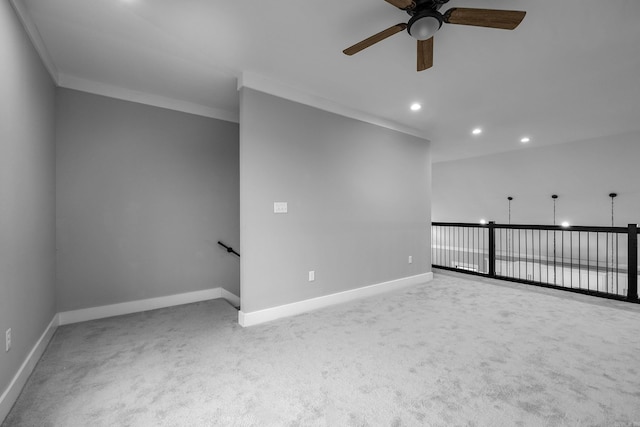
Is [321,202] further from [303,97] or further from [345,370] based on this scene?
[345,370]

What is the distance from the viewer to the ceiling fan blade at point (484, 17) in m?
1.68

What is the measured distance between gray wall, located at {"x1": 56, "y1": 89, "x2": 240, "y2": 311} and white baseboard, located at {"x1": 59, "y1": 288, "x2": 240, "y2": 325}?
6 centimetres

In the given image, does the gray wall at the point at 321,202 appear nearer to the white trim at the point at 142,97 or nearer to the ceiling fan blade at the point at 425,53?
→ the white trim at the point at 142,97

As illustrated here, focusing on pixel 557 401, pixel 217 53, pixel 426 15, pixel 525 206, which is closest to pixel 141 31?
pixel 217 53

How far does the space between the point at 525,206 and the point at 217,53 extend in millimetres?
7543

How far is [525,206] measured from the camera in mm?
6906

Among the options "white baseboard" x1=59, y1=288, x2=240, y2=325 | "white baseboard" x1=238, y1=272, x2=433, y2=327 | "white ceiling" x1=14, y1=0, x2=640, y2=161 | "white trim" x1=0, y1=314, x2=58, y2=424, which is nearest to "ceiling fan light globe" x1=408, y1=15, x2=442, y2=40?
"white ceiling" x1=14, y1=0, x2=640, y2=161

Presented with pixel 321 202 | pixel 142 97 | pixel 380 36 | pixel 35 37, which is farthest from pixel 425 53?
pixel 142 97

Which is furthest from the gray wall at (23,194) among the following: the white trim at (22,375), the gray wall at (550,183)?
the gray wall at (550,183)

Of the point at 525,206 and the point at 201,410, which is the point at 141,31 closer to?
the point at 201,410

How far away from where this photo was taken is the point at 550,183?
21.3 ft

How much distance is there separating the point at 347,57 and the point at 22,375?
11.7 feet

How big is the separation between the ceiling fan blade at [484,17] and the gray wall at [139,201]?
3223mm

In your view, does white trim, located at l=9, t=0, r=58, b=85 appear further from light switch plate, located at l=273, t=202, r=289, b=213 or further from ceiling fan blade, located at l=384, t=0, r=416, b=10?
ceiling fan blade, located at l=384, t=0, r=416, b=10
